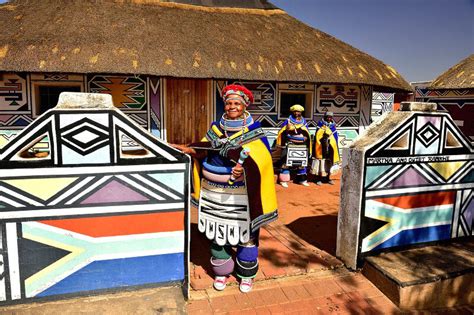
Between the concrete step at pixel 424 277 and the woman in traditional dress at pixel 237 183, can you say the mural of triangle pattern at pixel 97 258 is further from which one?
the concrete step at pixel 424 277

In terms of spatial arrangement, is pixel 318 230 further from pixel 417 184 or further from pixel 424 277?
pixel 424 277

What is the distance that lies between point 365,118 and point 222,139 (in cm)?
834

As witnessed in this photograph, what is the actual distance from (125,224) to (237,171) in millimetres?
984

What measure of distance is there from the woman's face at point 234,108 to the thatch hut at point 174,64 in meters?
4.91

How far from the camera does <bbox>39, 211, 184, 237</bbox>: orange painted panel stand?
272cm

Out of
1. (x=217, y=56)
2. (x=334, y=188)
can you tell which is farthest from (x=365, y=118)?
(x=217, y=56)

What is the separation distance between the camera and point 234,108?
3082 mm

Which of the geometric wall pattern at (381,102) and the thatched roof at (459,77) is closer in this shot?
the thatched roof at (459,77)

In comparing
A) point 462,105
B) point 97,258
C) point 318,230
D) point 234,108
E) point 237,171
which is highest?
point 462,105

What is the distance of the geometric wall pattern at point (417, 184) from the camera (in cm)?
355

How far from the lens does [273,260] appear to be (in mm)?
3842

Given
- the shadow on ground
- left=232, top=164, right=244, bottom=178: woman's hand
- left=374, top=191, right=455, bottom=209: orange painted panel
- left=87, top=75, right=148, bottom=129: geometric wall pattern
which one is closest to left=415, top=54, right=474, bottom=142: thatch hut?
the shadow on ground

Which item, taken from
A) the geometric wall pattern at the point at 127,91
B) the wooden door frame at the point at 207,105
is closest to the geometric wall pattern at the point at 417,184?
the wooden door frame at the point at 207,105

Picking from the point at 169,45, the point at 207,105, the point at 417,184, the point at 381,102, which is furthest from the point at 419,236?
the point at 381,102
